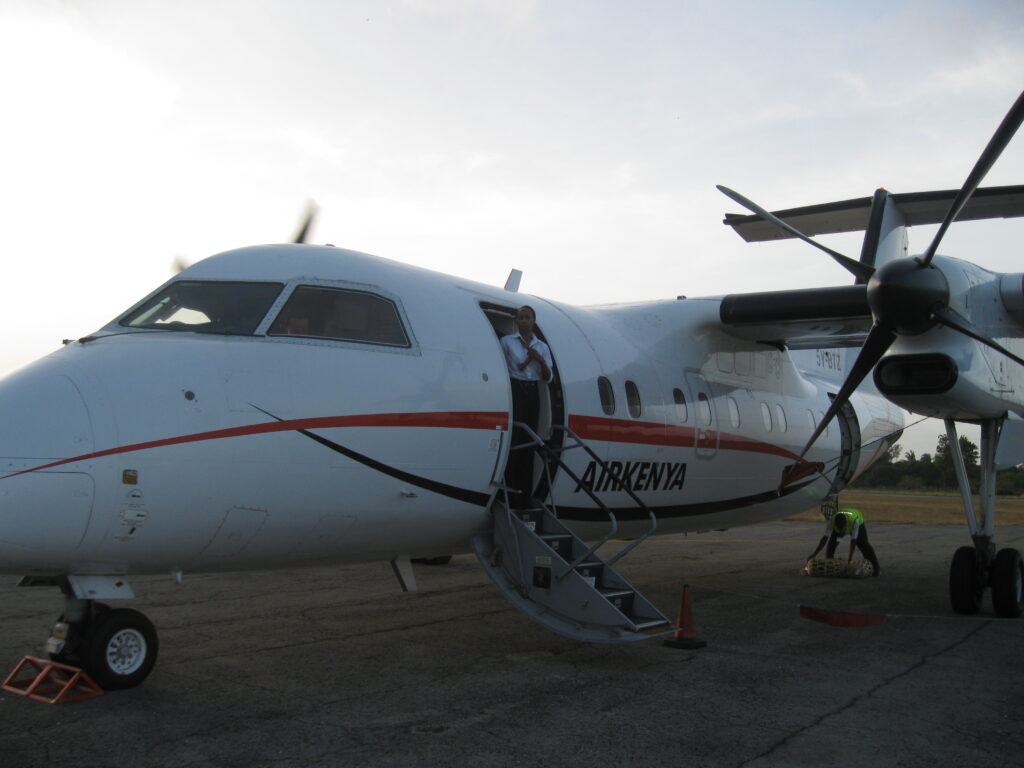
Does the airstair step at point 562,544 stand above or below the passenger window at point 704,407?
below

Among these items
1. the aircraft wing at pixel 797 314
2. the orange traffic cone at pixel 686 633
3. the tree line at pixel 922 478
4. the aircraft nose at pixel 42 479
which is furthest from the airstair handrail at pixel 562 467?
the tree line at pixel 922 478

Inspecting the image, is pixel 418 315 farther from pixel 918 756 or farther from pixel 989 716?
pixel 989 716

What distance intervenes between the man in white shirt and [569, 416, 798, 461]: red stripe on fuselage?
0.45 metres

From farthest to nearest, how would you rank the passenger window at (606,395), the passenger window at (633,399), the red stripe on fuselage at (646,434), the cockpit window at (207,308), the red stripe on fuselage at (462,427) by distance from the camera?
the passenger window at (633,399), the passenger window at (606,395), the red stripe on fuselage at (646,434), the cockpit window at (207,308), the red stripe on fuselage at (462,427)

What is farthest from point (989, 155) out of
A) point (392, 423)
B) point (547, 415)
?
point (392, 423)

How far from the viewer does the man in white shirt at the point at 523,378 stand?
761cm

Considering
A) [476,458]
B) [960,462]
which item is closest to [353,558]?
[476,458]

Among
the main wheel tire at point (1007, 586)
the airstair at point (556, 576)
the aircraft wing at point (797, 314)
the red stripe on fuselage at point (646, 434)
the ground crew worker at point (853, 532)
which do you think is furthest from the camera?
the ground crew worker at point (853, 532)

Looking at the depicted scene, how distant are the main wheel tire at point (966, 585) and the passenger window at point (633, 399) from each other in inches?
177

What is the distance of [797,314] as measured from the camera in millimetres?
10039

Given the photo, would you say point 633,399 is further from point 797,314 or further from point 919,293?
point 919,293

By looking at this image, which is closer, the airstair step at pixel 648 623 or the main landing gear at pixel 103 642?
the main landing gear at pixel 103 642

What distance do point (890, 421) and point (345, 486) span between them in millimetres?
11637

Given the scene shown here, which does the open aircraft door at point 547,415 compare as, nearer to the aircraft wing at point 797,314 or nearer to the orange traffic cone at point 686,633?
the orange traffic cone at point 686,633
